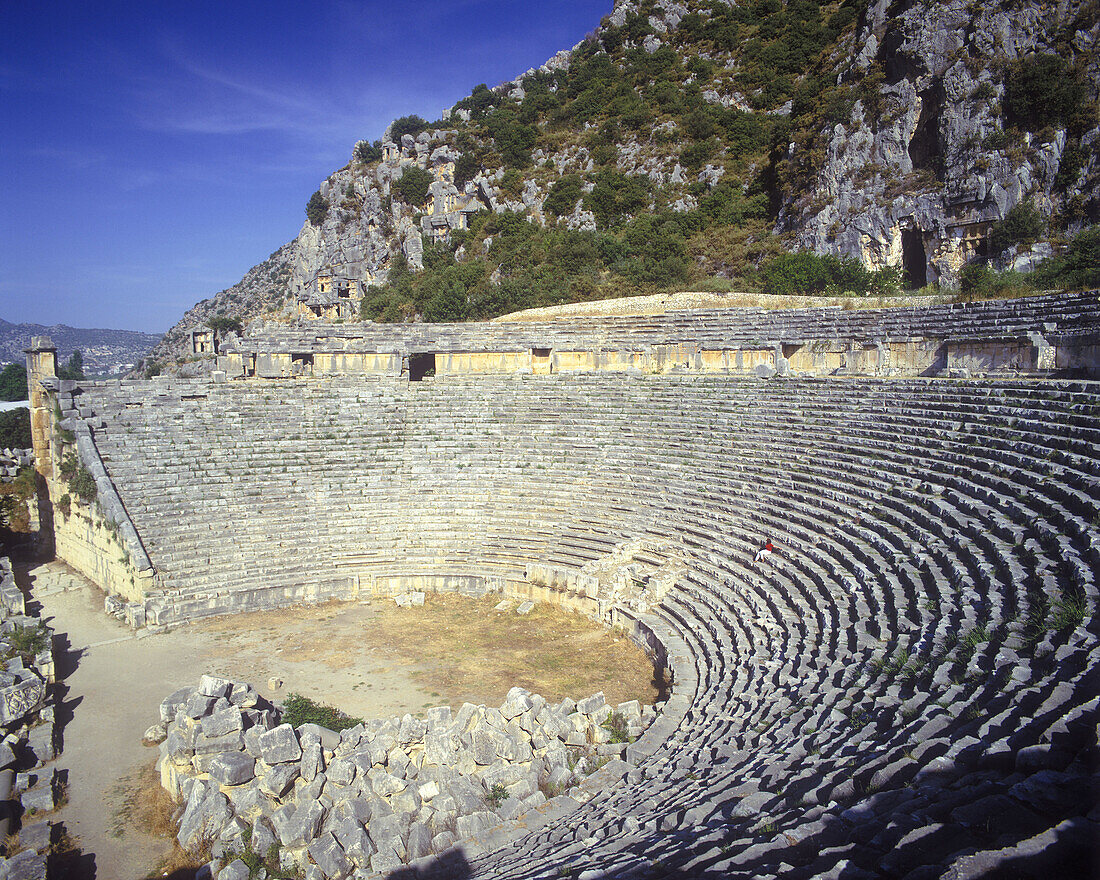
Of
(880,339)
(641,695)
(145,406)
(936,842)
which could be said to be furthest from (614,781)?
(145,406)

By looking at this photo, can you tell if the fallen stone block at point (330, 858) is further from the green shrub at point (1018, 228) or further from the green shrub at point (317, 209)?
the green shrub at point (317, 209)

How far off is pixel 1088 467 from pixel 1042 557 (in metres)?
2.32

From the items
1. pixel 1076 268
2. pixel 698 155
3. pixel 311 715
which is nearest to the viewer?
pixel 311 715

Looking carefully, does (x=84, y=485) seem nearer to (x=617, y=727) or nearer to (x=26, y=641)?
(x=26, y=641)

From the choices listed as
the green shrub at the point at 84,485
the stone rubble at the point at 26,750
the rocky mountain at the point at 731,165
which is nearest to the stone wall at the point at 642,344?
the green shrub at the point at 84,485

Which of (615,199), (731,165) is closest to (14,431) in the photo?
(615,199)

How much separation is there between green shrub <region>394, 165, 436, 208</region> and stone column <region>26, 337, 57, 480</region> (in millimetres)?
39444

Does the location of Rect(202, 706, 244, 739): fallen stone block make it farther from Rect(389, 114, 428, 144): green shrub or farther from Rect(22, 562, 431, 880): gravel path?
Rect(389, 114, 428, 144): green shrub

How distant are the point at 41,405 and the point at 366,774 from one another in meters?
16.3

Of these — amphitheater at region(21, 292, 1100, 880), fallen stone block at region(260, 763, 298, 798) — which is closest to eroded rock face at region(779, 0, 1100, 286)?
amphitheater at region(21, 292, 1100, 880)

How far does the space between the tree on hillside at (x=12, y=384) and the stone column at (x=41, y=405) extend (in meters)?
49.2

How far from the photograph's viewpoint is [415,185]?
2090 inches

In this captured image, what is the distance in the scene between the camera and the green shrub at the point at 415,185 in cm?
5309

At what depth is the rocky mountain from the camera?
87.8 ft
